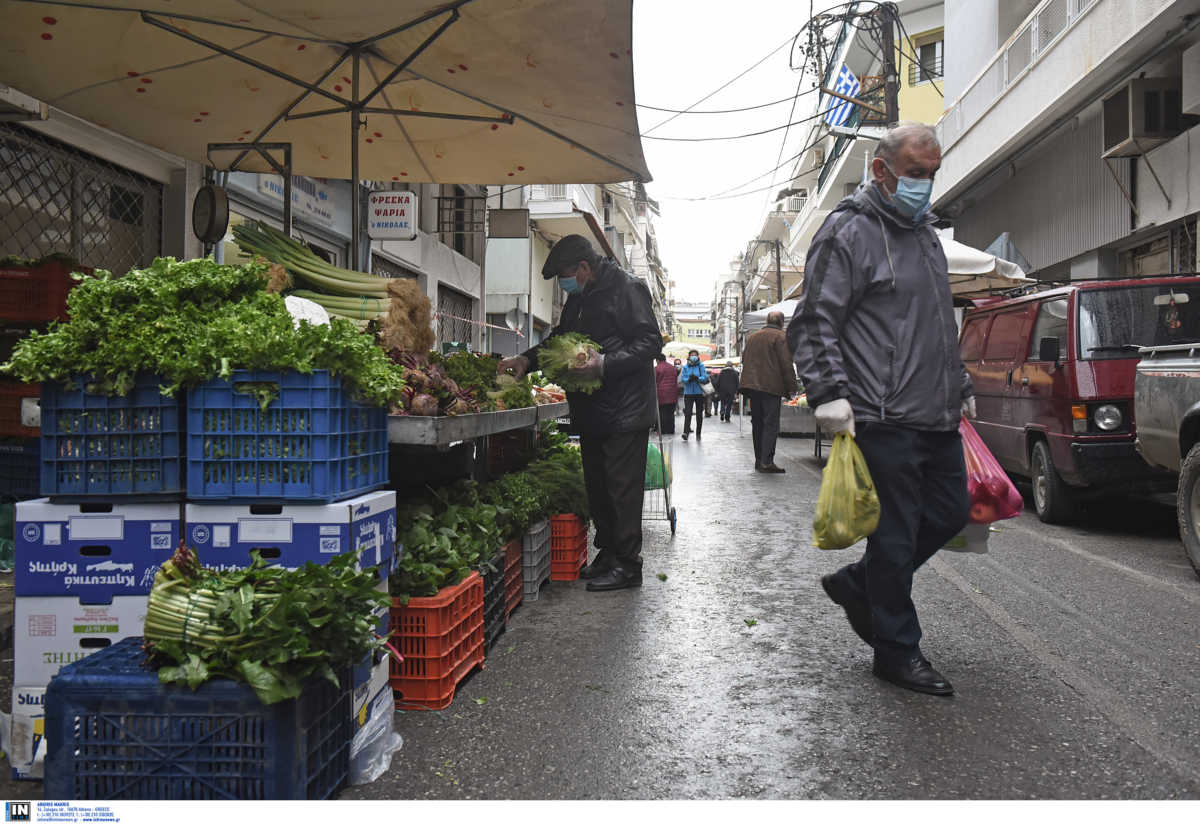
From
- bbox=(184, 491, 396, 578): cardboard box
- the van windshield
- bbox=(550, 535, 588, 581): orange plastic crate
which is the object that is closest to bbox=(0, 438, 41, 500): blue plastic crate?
bbox=(184, 491, 396, 578): cardboard box

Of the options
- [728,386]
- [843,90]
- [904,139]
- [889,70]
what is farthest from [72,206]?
[843,90]

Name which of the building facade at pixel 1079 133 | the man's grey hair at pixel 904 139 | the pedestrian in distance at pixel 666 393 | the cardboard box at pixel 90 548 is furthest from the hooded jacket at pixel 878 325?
the pedestrian in distance at pixel 666 393

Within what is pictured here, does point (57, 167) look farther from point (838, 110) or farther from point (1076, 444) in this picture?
point (838, 110)

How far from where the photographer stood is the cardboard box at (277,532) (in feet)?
9.88

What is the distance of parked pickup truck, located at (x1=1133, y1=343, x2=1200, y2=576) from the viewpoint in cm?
606

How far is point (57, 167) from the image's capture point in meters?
7.20

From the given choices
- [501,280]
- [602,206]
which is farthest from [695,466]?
[602,206]

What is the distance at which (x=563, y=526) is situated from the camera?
5957 millimetres

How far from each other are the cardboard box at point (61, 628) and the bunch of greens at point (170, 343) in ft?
2.37

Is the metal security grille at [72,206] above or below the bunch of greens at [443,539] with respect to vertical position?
above

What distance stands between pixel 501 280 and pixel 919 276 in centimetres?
2287

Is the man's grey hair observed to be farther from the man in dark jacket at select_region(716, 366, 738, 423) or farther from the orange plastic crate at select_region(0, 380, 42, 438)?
the man in dark jacket at select_region(716, 366, 738, 423)

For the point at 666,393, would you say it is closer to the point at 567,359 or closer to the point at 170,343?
the point at 567,359

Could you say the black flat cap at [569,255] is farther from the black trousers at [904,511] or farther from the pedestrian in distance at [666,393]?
the pedestrian in distance at [666,393]
